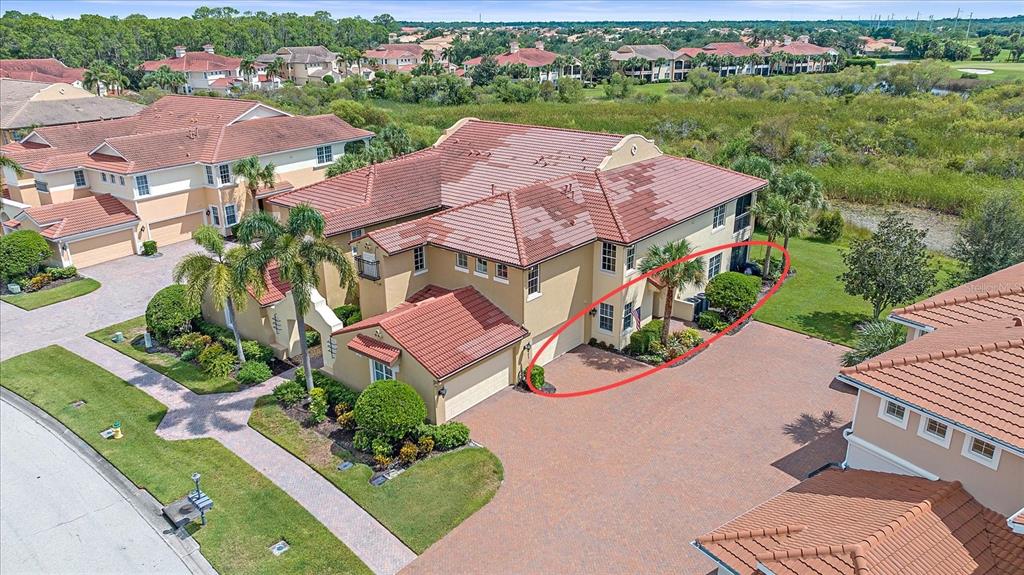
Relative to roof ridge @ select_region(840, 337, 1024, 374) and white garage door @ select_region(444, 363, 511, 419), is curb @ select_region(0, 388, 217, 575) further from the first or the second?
roof ridge @ select_region(840, 337, 1024, 374)

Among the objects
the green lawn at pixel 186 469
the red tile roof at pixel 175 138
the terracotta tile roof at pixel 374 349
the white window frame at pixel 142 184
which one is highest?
the red tile roof at pixel 175 138

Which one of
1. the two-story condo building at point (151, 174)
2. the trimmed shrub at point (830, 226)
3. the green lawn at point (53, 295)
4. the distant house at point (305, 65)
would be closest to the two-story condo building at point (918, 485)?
the trimmed shrub at point (830, 226)

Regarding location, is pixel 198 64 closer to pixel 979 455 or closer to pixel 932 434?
pixel 932 434

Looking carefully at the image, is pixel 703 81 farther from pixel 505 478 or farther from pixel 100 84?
pixel 505 478

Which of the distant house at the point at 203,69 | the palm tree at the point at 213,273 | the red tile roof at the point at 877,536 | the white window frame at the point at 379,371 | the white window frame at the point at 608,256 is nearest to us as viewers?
the red tile roof at the point at 877,536

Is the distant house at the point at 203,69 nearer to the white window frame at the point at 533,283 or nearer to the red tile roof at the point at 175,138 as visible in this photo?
the red tile roof at the point at 175,138

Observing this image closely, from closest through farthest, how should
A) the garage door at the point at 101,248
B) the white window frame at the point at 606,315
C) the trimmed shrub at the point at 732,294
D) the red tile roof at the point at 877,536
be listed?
the red tile roof at the point at 877,536 → the white window frame at the point at 606,315 → the trimmed shrub at the point at 732,294 → the garage door at the point at 101,248

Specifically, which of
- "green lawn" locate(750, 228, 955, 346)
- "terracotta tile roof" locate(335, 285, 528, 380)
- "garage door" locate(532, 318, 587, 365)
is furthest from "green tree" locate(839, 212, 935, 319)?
"terracotta tile roof" locate(335, 285, 528, 380)
